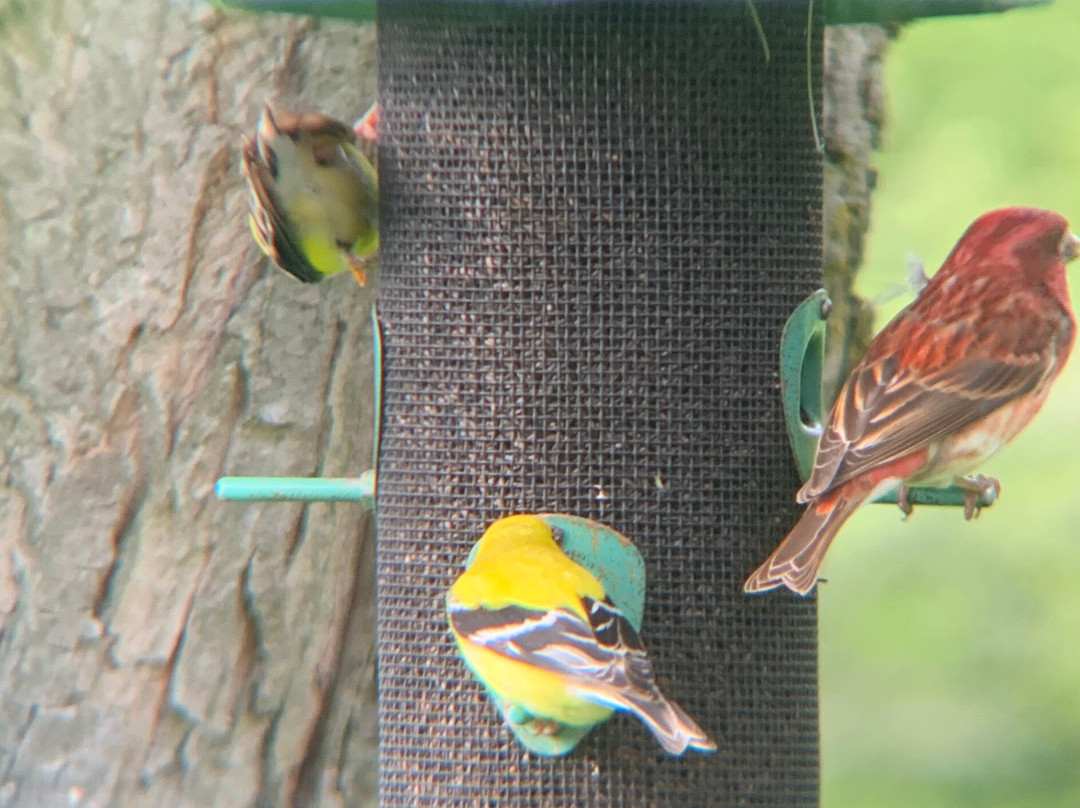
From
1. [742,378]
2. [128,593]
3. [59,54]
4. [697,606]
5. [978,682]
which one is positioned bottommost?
[978,682]

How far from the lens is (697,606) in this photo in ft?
19.0

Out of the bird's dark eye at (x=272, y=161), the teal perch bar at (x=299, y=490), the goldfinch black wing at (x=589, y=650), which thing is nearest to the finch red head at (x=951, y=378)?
the goldfinch black wing at (x=589, y=650)

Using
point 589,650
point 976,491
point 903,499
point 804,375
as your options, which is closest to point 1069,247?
point 976,491

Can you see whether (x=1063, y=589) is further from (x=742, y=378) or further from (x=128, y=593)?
(x=128, y=593)

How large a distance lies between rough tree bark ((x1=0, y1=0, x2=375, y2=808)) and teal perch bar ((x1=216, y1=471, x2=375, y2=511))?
490 mm

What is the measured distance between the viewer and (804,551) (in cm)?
562

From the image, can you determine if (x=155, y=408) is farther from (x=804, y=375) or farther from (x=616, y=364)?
(x=804, y=375)

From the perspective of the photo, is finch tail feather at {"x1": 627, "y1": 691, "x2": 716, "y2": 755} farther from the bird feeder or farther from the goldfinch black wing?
the bird feeder

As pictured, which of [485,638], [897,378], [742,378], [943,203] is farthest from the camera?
[943,203]

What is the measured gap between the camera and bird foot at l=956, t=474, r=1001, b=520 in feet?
21.0

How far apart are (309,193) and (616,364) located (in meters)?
1.20

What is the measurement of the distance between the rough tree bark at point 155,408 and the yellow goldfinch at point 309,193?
267mm

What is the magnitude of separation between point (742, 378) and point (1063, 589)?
3.07m

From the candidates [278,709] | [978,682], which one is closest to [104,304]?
[278,709]
